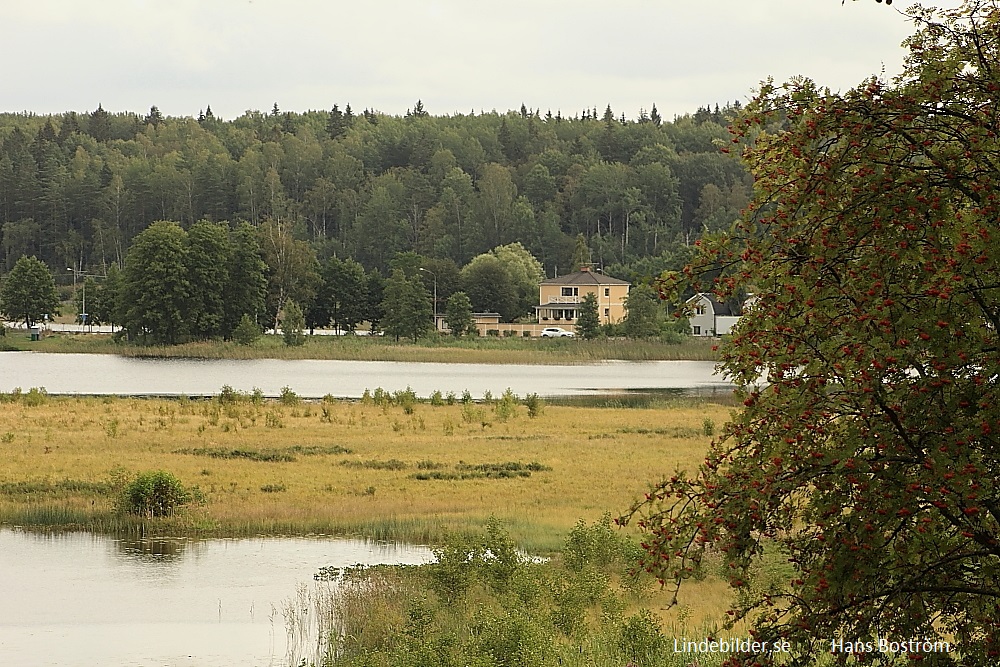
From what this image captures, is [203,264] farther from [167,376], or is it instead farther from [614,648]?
[614,648]

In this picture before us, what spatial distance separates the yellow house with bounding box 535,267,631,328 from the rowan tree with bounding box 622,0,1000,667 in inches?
5368

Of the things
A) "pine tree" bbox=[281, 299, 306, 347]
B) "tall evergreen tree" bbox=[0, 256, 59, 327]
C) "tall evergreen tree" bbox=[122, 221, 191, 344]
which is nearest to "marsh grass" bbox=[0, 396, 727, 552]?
"pine tree" bbox=[281, 299, 306, 347]

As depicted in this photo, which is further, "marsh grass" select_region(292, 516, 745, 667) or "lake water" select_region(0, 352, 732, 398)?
"lake water" select_region(0, 352, 732, 398)

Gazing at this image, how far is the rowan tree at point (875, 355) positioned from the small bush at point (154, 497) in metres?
18.1

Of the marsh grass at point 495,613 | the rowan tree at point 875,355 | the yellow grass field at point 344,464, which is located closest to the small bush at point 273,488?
the yellow grass field at point 344,464

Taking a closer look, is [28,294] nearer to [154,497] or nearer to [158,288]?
[158,288]

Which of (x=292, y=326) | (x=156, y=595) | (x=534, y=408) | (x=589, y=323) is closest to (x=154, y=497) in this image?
(x=156, y=595)

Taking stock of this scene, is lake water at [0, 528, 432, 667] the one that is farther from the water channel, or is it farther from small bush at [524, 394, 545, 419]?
small bush at [524, 394, 545, 419]

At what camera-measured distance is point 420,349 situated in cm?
11688

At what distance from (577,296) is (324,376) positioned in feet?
219

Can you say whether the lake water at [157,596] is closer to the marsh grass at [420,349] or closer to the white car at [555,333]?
the marsh grass at [420,349]

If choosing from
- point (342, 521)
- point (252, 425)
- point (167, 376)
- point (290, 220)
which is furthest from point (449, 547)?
point (290, 220)

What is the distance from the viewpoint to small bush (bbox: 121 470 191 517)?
79.9 ft

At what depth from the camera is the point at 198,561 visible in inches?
823
